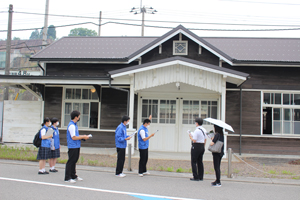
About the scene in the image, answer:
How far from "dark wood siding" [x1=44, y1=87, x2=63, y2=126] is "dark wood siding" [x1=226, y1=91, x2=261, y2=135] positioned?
7753 millimetres

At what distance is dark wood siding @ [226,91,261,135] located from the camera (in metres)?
12.4

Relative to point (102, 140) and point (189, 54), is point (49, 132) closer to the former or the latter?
point (102, 140)

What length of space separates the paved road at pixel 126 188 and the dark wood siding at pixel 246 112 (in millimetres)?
5157

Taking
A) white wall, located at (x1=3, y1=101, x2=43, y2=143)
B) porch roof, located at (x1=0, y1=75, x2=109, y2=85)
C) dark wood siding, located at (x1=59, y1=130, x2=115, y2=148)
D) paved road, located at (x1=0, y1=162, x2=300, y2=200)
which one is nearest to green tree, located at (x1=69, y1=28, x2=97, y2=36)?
white wall, located at (x1=3, y1=101, x2=43, y2=143)

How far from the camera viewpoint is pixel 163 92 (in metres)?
12.7

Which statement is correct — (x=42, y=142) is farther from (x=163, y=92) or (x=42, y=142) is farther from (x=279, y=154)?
(x=279, y=154)

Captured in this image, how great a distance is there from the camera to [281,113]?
1247 cm

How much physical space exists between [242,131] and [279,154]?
71.3 inches

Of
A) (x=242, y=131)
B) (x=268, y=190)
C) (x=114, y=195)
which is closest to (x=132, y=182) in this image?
(x=114, y=195)

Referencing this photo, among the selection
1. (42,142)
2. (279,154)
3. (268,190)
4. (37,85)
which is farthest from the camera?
(37,85)

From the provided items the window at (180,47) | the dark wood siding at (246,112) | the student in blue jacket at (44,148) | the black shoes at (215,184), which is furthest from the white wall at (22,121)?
the black shoes at (215,184)

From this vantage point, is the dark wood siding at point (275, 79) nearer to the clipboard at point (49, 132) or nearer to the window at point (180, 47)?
the window at point (180, 47)

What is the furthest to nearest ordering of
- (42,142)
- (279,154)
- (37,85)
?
(37,85), (279,154), (42,142)

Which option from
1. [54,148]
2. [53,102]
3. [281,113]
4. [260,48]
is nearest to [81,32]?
[53,102]
